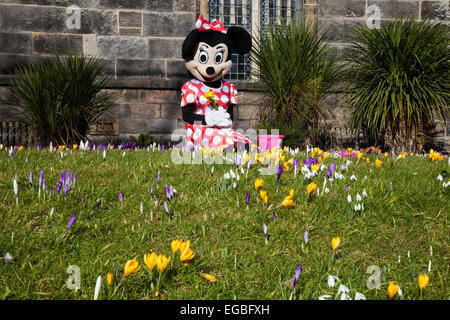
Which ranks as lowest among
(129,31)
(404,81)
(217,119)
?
(217,119)

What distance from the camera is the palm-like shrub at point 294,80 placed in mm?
6688

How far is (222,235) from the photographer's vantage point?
215 centimetres

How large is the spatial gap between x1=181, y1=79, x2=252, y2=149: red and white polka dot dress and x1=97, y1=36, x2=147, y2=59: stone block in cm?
341

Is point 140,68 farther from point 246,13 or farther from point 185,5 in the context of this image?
point 246,13

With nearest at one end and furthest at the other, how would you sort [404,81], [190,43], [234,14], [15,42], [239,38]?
1. [190,43]
2. [239,38]
3. [404,81]
4. [15,42]
5. [234,14]

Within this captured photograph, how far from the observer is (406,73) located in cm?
677

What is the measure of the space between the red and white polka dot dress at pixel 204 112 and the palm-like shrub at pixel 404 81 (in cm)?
267

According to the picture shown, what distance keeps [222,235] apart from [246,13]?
8.16 m

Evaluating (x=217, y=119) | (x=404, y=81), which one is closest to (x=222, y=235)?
(x=217, y=119)

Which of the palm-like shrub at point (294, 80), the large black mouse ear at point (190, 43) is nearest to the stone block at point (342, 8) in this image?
the palm-like shrub at point (294, 80)

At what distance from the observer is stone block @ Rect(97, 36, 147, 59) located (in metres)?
8.38
